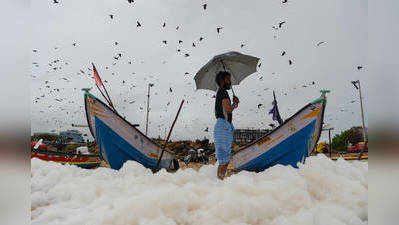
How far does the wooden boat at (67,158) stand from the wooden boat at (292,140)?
5.41 metres

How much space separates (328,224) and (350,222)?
0.22 metres

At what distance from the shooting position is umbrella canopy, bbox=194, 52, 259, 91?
4137 millimetres

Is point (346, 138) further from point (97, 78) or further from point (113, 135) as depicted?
point (113, 135)

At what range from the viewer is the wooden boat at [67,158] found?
7.08 metres

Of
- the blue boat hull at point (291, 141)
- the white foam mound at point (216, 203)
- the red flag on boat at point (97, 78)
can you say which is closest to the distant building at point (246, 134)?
the red flag on boat at point (97, 78)

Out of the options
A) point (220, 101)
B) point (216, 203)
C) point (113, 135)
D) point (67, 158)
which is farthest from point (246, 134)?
point (216, 203)

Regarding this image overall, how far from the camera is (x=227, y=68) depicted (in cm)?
460

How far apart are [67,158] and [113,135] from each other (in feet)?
15.7

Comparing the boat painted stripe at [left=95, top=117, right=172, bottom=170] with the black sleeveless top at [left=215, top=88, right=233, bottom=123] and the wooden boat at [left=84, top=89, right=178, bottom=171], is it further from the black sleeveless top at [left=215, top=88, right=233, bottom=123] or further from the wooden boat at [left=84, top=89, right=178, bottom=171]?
the black sleeveless top at [left=215, top=88, right=233, bottom=123]

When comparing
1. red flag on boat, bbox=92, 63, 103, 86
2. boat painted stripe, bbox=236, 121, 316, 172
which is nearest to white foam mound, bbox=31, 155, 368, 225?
boat painted stripe, bbox=236, 121, 316, 172

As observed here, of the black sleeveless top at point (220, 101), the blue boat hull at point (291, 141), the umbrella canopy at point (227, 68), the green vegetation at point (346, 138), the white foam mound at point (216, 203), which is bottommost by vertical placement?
the green vegetation at point (346, 138)

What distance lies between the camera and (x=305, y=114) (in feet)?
13.8

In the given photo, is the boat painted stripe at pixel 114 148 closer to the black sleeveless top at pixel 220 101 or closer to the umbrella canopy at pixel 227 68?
the umbrella canopy at pixel 227 68

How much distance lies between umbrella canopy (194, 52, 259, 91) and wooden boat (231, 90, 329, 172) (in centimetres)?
138
